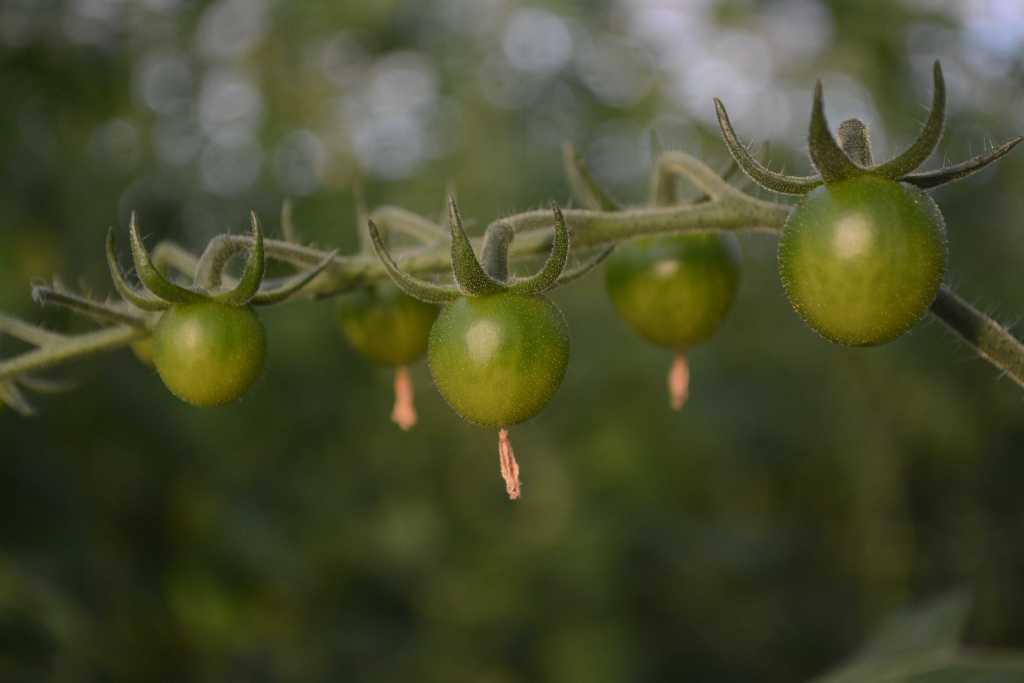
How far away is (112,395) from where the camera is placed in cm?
354

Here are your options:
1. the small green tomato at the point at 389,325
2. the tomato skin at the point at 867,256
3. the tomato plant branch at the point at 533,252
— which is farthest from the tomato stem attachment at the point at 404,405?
the tomato skin at the point at 867,256

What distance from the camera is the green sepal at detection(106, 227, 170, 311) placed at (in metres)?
1.15

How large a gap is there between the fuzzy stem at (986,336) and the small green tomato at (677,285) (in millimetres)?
359

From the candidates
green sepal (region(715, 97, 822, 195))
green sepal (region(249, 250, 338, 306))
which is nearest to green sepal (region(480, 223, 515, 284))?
green sepal (region(249, 250, 338, 306))

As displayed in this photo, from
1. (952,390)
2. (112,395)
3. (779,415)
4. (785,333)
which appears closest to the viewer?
(112,395)

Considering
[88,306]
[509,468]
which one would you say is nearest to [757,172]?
[509,468]

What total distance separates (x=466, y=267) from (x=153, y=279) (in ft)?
1.23

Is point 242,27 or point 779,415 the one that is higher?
point 242,27

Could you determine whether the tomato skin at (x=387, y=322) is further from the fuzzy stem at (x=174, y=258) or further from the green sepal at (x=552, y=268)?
the green sepal at (x=552, y=268)

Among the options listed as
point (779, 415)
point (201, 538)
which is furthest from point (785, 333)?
point (201, 538)

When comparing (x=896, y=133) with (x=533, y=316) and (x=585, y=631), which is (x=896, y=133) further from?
(x=533, y=316)

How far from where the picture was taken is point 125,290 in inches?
46.4

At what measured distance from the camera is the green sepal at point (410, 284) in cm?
109

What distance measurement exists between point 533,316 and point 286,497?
3340mm
